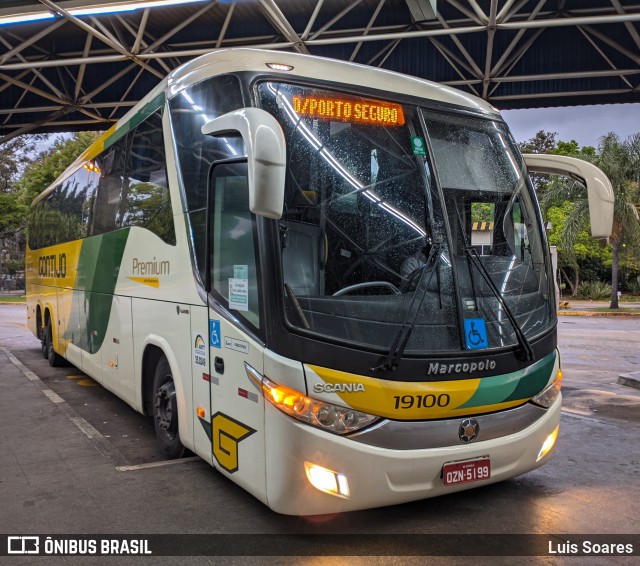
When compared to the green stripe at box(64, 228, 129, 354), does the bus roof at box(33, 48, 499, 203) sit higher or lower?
higher

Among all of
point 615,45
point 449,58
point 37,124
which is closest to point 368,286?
point 615,45

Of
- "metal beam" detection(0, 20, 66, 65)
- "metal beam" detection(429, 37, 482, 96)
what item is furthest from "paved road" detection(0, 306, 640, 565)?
"metal beam" detection(429, 37, 482, 96)

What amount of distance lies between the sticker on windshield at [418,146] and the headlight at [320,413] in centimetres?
187

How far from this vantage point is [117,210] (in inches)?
283

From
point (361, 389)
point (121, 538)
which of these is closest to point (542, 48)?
point (361, 389)

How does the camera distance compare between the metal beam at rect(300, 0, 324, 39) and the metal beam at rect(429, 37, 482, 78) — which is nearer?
the metal beam at rect(300, 0, 324, 39)

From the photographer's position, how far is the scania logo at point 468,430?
12.9ft

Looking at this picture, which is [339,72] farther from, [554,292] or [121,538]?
[121,538]

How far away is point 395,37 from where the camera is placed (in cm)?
1195

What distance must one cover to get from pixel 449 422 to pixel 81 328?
657 centimetres

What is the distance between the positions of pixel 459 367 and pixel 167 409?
9.50 ft

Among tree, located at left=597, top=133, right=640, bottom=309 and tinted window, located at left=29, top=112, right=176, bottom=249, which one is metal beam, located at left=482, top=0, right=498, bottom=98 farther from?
tree, located at left=597, top=133, right=640, bottom=309

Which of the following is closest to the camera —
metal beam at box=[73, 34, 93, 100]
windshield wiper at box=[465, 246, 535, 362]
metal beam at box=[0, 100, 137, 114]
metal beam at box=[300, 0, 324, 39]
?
windshield wiper at box=[465, 246, 535, 362]

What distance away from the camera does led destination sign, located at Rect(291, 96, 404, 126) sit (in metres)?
Result: 4.18
